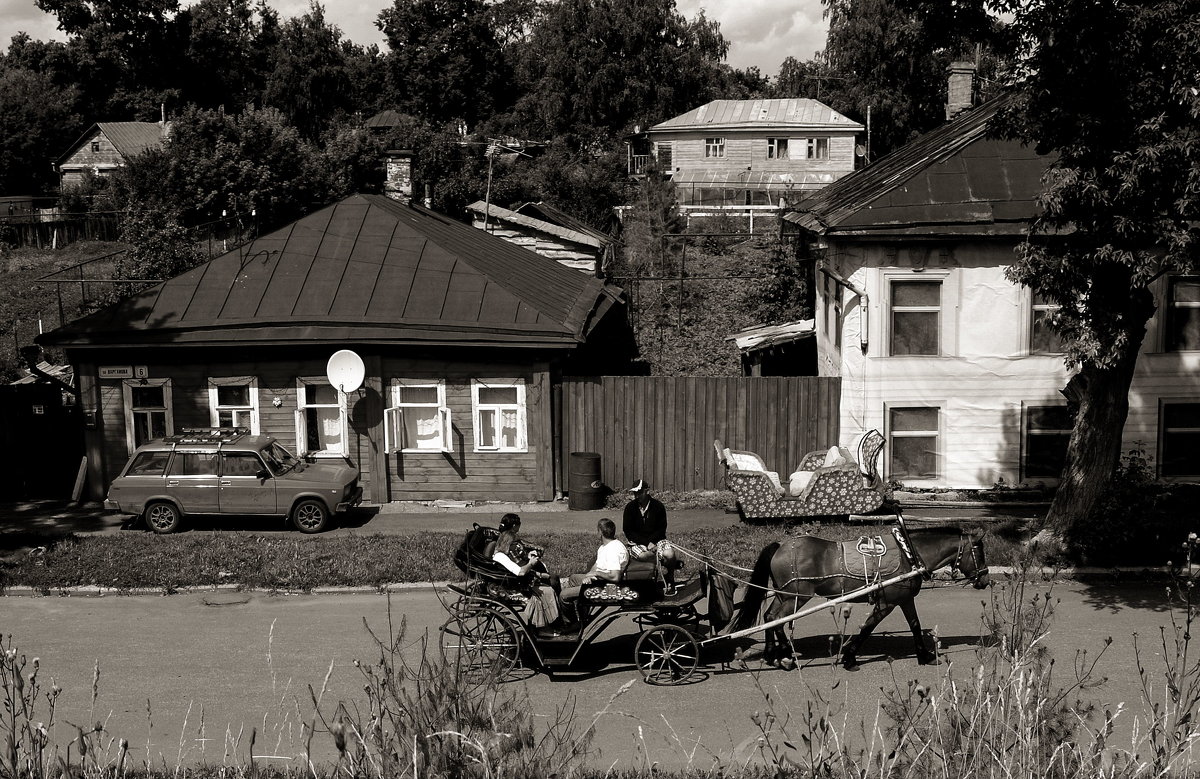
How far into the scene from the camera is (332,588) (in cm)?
1512

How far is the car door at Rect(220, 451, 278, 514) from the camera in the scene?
736 inches

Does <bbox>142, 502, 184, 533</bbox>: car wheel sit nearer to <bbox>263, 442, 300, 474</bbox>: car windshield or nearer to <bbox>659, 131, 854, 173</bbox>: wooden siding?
<bbox>263, 442, 300, 474</bbox>: car windshield

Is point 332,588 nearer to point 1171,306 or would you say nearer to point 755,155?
point 1171,306

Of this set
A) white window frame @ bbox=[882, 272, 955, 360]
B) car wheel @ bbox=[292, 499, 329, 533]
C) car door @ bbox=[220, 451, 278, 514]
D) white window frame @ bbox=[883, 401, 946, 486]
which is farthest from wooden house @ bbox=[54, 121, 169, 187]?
white window frame @ bbox=[883, 401, 946, 486]

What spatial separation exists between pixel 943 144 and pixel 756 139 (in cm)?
3542

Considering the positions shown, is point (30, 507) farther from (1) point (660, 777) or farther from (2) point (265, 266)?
(1) point (660, 777)

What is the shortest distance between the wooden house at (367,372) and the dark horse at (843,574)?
9.11 metres

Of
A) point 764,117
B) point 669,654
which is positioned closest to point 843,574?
point 669,654

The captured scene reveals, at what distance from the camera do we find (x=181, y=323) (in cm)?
2059

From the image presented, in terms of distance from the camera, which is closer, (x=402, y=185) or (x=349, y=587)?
(x=349, y=587)

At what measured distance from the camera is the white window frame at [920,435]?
20.2 m

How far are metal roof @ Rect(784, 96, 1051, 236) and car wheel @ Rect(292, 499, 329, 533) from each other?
401 inches

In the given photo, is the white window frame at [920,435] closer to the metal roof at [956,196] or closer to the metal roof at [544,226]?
the metal roof at [956,196]

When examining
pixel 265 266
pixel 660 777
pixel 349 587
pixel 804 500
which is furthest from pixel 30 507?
pixel 660 777
